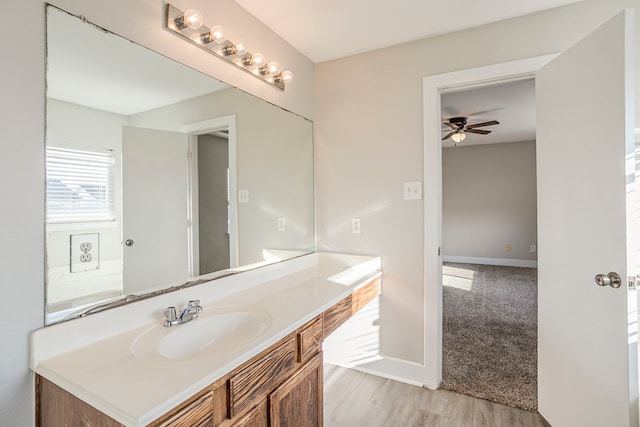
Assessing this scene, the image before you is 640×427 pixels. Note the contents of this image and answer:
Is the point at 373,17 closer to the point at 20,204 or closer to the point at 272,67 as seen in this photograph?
the point at 272,67

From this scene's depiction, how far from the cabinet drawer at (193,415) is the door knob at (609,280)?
5.06 ft

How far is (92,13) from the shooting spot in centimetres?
106

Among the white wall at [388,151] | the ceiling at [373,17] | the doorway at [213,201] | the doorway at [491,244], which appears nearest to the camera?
the doorway at [213,201]

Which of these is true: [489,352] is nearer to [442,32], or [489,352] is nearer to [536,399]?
[536,399]

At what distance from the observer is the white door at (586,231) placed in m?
1.20

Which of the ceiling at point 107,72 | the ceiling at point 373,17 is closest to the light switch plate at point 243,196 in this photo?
the ceiling at point 107,72

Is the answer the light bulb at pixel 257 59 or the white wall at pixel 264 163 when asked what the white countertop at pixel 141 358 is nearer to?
the white wall at pixel 264 163

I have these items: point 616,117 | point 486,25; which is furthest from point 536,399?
point 486,25

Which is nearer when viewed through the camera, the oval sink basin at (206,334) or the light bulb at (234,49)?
the oval sink basin at (206,334)

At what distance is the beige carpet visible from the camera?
1.99m

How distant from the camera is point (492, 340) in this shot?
266 centimetres

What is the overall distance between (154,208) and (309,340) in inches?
34.9

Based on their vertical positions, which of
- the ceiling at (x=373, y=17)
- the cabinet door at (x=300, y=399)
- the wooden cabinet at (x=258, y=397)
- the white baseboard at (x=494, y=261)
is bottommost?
the white baseboard at (x=494, y=261)

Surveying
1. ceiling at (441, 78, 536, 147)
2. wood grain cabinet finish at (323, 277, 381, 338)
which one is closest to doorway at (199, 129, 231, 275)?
wood grain cabinet finish at (323, 277, 381, 338)
